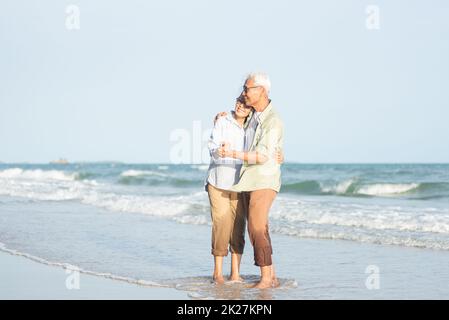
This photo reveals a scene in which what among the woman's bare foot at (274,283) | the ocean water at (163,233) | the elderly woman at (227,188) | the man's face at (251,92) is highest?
the man's face at (251,92)

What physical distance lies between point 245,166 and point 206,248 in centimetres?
318

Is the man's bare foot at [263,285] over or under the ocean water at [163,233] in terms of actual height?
over

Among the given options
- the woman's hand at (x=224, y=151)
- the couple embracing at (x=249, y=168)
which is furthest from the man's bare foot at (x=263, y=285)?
the woman's hand at (x=224, y=151)

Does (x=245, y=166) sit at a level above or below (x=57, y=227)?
above

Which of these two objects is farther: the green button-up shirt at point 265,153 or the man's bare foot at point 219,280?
the man's bare foot at point 219,280

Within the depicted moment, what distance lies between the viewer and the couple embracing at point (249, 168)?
5676 mm

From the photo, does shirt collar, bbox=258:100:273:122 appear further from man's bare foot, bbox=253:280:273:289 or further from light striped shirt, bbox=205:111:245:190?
man's bare foot, bbox=253:280:273:289

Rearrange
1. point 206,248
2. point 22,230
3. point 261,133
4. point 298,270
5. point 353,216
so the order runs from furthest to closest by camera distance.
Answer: point 353,216
point 22,230
point 206,248
point 298,270
point 261,133

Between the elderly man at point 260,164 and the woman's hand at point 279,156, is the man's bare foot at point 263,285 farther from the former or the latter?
the woman's hand at point 279,156

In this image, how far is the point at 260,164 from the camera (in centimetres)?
570
